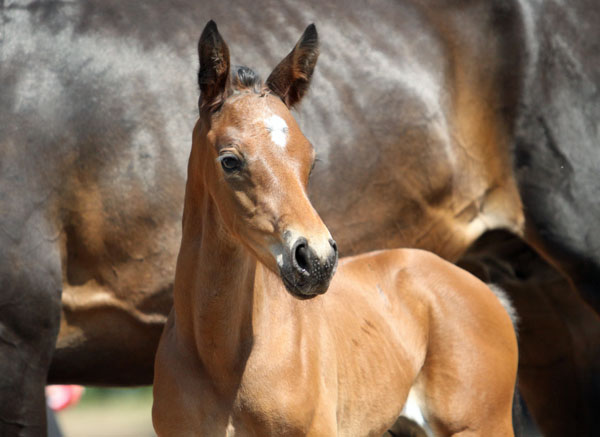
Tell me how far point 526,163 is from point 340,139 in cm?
82

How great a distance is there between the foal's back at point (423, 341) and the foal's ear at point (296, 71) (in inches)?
27.4

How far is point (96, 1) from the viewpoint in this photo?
3.88 meters

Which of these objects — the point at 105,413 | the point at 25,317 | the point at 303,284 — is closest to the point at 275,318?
the point at 303,284

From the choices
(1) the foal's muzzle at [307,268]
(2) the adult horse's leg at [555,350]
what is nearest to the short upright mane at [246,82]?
(1) the foal's muzzle at [307,268]

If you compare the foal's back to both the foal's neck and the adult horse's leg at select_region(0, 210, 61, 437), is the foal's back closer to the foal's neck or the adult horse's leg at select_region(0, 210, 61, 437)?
the foal's neck

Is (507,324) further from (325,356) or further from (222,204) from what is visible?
(222,204)

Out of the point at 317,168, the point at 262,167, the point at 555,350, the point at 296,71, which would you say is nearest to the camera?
the point at 262,167

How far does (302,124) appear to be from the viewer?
12.9 feet

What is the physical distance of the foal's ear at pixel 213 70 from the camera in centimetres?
284

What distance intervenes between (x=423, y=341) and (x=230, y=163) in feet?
3.88

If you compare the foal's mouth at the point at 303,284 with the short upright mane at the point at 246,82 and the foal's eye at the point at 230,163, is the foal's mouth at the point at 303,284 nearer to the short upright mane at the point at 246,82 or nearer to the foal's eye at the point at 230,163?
the foal's eye at the point at 230,163

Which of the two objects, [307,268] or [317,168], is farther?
[317,168]

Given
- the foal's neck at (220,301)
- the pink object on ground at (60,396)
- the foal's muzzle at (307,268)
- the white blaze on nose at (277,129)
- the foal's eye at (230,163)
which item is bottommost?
the pink object on ground at (60,396)

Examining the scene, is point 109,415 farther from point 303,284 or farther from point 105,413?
point 303,284
